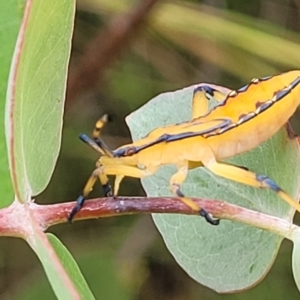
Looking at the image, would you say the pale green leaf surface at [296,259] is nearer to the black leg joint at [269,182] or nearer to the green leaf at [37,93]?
the black leg joint at [269,182]

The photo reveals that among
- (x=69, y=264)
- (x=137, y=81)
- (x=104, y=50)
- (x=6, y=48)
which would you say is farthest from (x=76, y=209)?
(x=137, y=81)

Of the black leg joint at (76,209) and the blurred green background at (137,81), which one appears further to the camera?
the blurred green background at (137,81)

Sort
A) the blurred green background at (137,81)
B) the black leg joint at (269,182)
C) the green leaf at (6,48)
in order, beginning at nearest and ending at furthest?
the black leg joint at (269,182) < the green leaf at (6,48) < the blurred green background at (137,81)

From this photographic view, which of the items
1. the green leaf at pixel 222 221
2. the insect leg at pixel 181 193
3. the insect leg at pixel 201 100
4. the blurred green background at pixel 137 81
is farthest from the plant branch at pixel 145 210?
the blurred green background at pixel 137 81

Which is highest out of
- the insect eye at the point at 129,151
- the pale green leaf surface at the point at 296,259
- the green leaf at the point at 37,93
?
the green leaf at the point at 37,93

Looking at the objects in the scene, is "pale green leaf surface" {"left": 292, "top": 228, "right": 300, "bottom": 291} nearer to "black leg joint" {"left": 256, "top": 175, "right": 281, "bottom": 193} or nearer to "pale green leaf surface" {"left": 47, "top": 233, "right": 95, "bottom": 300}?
"black leg joint" {"left": 256, "top": 175, "right": 281, "bottom": 193}

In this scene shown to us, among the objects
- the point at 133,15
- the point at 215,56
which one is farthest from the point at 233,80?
the point at 133,15

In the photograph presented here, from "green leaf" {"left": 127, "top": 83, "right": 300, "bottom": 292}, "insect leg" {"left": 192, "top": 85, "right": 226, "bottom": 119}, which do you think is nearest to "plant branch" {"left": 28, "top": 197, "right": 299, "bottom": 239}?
"green leaf" {"left": 127, "top": 83, "right": 300, "bottom": 292}
